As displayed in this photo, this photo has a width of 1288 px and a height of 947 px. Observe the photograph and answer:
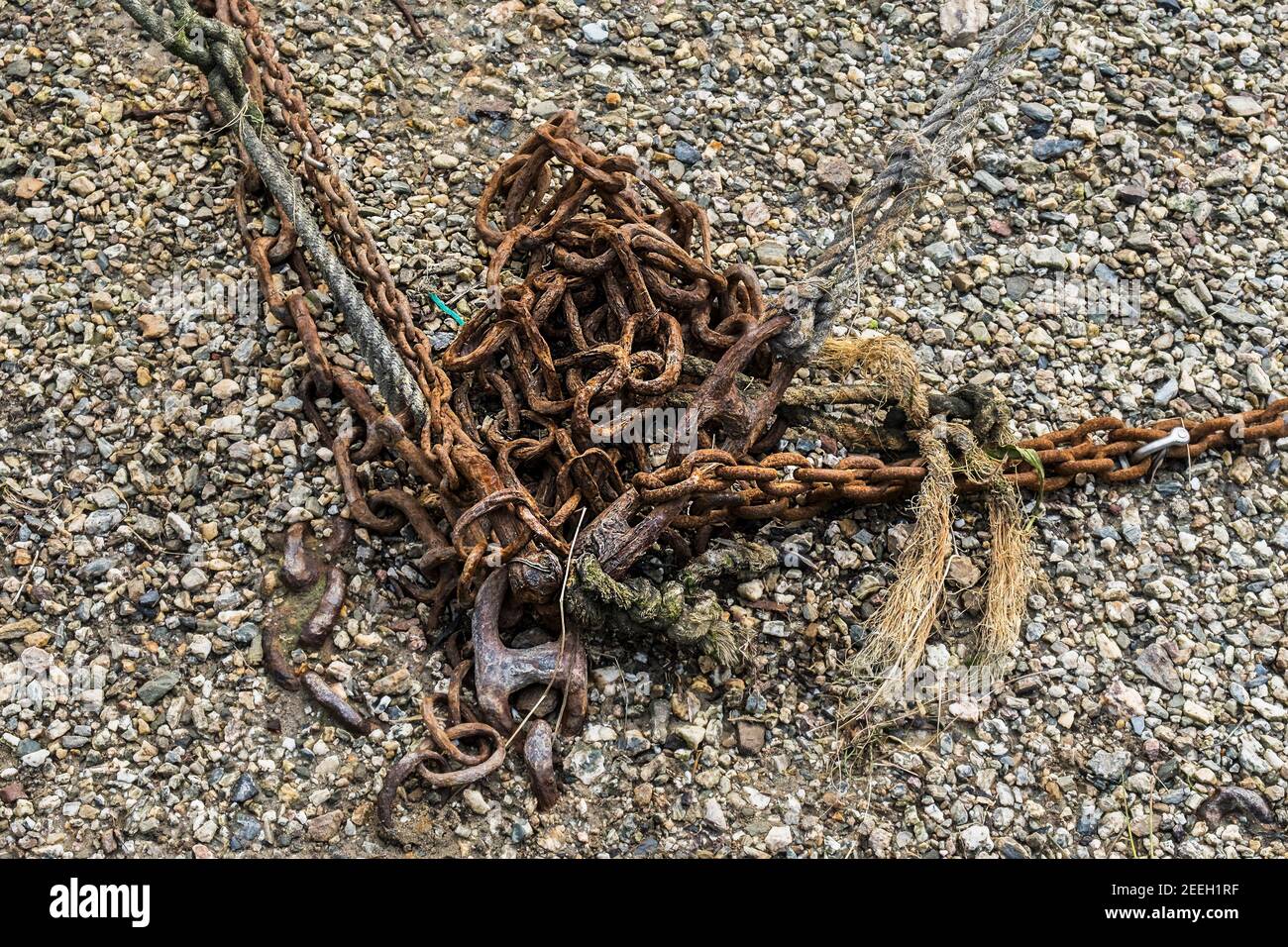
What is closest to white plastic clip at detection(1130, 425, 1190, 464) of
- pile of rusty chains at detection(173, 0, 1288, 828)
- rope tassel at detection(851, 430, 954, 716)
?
pile of rusty chains at detection(173, 0, 1288, 828)

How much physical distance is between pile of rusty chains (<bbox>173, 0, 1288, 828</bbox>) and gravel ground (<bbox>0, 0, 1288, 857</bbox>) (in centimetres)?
15

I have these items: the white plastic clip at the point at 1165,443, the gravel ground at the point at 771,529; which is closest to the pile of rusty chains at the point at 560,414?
the white plastic clip at the point at 1165,443

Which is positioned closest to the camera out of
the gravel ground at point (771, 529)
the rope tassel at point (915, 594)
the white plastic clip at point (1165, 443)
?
the gravel ground at point (771, 529)

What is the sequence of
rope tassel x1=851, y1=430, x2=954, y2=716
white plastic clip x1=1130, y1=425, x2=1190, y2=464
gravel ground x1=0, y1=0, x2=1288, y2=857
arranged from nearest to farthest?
gravel ground x1=0, y1=0, x2=1288, y2=857 → rope tassel x1=851, y1=430, x2=954, y2=716 → white plastic clip x1=1130, y1=425, x2=1190, y2=464

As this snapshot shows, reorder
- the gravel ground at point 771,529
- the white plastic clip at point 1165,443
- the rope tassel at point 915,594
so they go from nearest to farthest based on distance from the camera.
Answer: the gravel ground at point 771,529
the rope tassel at point 915,594
the white plastic clip at point 1165,443

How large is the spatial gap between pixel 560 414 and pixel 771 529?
2.66ft

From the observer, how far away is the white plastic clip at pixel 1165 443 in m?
4.64

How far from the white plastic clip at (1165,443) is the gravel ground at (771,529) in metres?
0.12

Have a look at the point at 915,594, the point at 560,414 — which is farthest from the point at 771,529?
the point at 560,414

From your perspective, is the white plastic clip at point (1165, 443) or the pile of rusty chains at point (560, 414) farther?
the white plastic clip at point (1165, 443)

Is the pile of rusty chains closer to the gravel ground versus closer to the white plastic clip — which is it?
the white plastic clip

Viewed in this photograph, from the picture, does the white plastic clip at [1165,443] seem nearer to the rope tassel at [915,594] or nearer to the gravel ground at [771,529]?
the gravel ground at [771,529]

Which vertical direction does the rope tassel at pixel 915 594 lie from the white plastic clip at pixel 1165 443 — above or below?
below

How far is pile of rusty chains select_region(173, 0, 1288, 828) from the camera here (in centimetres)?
399
